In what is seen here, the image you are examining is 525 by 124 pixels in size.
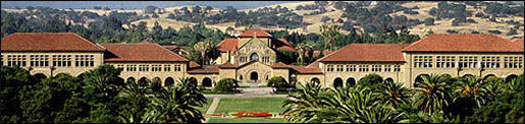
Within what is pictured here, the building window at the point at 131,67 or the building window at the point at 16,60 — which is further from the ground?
the building window at the point at 16,60

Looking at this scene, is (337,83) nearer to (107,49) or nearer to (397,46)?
(397,46)

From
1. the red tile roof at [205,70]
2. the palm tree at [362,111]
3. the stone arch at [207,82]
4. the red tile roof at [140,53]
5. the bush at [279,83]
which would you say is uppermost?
the palm tree at [362,111]

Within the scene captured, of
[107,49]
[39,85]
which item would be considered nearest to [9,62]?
[107,49]

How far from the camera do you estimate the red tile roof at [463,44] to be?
285 feet

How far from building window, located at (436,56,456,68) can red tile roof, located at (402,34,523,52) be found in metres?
0.87

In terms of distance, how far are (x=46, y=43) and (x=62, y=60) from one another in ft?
7.91

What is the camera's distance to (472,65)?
87.5 meters

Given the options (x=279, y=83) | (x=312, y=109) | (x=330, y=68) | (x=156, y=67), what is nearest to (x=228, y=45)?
(x=156, y=67)

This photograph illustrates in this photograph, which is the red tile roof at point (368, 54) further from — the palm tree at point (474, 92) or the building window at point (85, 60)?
the palm tree at point (474, 92)

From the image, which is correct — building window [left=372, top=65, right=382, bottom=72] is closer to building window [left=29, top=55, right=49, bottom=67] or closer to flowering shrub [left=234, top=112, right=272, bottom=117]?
flowering shrub [left=234, top=112, right=272, bottom=117]

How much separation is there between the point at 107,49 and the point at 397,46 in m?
30.3

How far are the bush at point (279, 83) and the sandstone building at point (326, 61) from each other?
4189 mm

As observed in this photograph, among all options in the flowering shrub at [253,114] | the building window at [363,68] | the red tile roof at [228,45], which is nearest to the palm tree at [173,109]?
the flowering shrub at [253,114]

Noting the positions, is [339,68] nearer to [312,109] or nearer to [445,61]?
[445,61]
